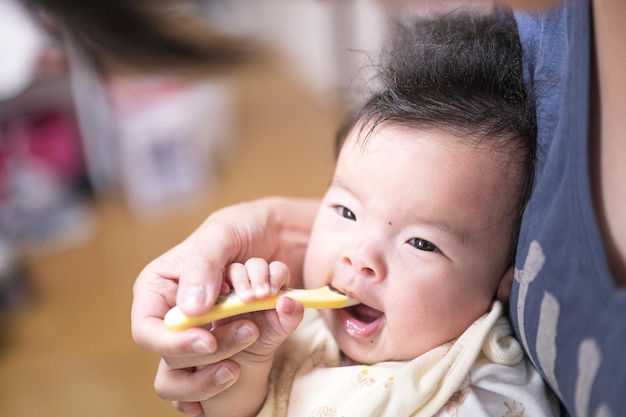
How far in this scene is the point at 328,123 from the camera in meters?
2.47

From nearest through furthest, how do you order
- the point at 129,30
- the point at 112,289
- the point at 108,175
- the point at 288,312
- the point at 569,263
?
1. the point at 569,263
2. the point at 288,312
3. the point at 129,30
4. the point at 112,289
5. the point at 108,175

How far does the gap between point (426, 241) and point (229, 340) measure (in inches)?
8.0

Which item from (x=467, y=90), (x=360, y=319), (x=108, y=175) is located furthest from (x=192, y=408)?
(x=108, y=175)

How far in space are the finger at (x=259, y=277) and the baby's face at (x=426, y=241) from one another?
3.2 inches

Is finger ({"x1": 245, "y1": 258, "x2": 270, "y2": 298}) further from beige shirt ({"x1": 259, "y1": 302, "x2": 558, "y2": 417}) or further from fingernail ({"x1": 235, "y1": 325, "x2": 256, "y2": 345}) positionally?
beige shirt ({"x1": 259, "y1": 302, "x2": 558, "y2": 417})

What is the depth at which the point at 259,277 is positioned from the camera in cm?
63

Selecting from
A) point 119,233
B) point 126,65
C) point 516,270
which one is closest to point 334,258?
point 516,270

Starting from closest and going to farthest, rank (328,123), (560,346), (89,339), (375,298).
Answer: (560,346), (375,298), (89,339), (328,123)

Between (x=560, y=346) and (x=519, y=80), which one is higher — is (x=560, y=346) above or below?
below

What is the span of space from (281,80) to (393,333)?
2.26m

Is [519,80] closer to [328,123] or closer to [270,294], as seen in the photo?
[270,294]

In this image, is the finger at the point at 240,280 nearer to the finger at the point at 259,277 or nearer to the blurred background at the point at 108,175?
the finger at the point at 259,277

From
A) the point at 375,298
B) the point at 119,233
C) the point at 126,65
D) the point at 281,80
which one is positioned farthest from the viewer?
the point at 281,80

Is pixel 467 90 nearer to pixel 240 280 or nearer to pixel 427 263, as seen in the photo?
pixel 427 263
